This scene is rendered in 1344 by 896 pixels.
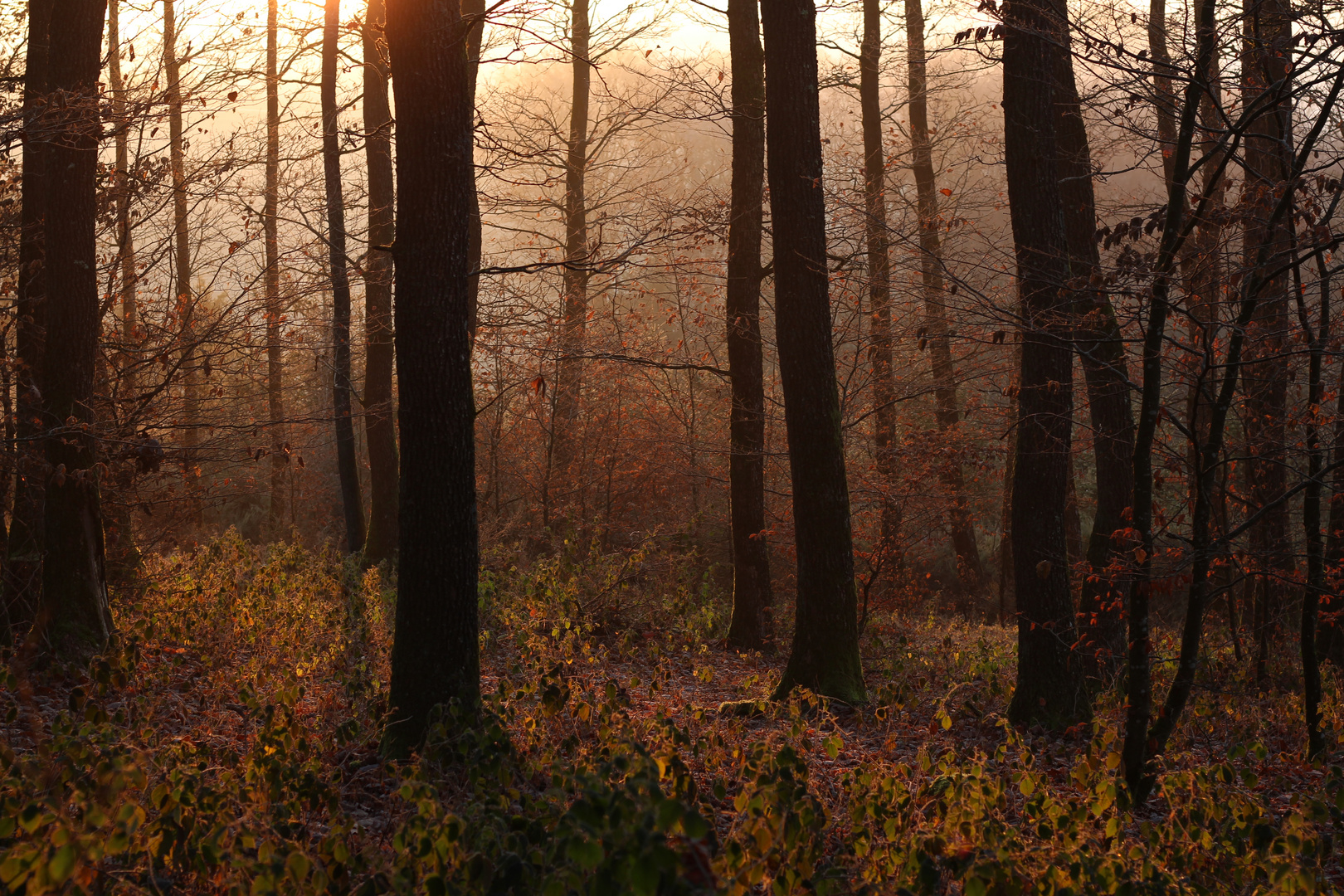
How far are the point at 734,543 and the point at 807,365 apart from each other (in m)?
3.10

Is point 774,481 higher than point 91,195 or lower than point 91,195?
lower

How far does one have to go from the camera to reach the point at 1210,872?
11.8 ft

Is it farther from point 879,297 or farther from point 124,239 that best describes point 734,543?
point 124,239

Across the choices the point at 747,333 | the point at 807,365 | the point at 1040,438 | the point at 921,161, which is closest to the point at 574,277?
the point at 747,333

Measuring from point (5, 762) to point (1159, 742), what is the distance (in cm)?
502

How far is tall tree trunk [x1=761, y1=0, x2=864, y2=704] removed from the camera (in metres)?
7.00

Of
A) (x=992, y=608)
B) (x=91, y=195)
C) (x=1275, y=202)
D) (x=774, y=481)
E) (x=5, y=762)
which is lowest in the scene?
(x=992, y=608)

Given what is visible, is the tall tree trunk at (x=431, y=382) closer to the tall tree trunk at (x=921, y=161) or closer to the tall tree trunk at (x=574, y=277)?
the tall tree trunk at (x=574, y=277)

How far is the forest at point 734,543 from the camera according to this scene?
10.4 ft

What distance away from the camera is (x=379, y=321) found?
468 inches

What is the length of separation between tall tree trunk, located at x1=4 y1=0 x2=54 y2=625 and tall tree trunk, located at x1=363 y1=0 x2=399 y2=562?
493cm

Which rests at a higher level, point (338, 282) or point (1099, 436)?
point (338, 282)

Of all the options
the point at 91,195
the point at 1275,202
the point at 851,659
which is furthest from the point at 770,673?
the point at 91,195

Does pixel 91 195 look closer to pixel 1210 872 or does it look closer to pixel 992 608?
pixel 1210 872
